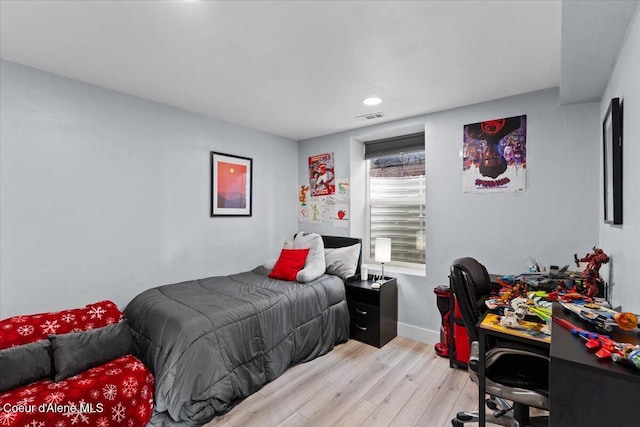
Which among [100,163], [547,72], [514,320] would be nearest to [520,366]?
[514,320]

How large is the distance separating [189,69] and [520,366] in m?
2.82

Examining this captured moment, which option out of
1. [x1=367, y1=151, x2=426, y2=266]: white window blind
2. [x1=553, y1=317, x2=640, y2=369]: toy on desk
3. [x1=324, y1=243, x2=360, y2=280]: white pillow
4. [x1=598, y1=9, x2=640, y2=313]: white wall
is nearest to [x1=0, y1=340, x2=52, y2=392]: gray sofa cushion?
[x1=324, y1=243, x2=360, y2=280]: white pillow

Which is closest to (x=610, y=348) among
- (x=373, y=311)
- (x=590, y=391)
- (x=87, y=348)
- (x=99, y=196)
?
(x=590, y=391)

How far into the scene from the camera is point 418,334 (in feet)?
10.8

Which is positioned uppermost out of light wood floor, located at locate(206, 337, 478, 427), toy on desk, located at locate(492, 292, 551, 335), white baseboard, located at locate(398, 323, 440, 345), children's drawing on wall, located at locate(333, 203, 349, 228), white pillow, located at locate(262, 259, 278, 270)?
children's drawing on wall, located at locate(333, 203, 349, 228)

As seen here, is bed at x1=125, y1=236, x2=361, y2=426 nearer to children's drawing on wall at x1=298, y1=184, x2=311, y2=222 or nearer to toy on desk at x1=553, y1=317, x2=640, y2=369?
children's drawing on wall at x1=298, y1=184, x2=311, y2=222

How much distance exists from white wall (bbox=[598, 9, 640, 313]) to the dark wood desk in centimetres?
61

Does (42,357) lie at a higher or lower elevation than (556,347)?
lower

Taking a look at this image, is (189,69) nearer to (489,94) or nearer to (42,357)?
(42,357)

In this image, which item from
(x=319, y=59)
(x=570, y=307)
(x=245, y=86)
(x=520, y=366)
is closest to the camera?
(x=570, y=307)

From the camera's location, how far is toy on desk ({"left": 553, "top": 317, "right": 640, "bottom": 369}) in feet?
2.77

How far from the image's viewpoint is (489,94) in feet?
8.87

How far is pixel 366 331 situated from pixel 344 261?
80 centimetres

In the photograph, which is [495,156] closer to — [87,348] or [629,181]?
[629,181]
